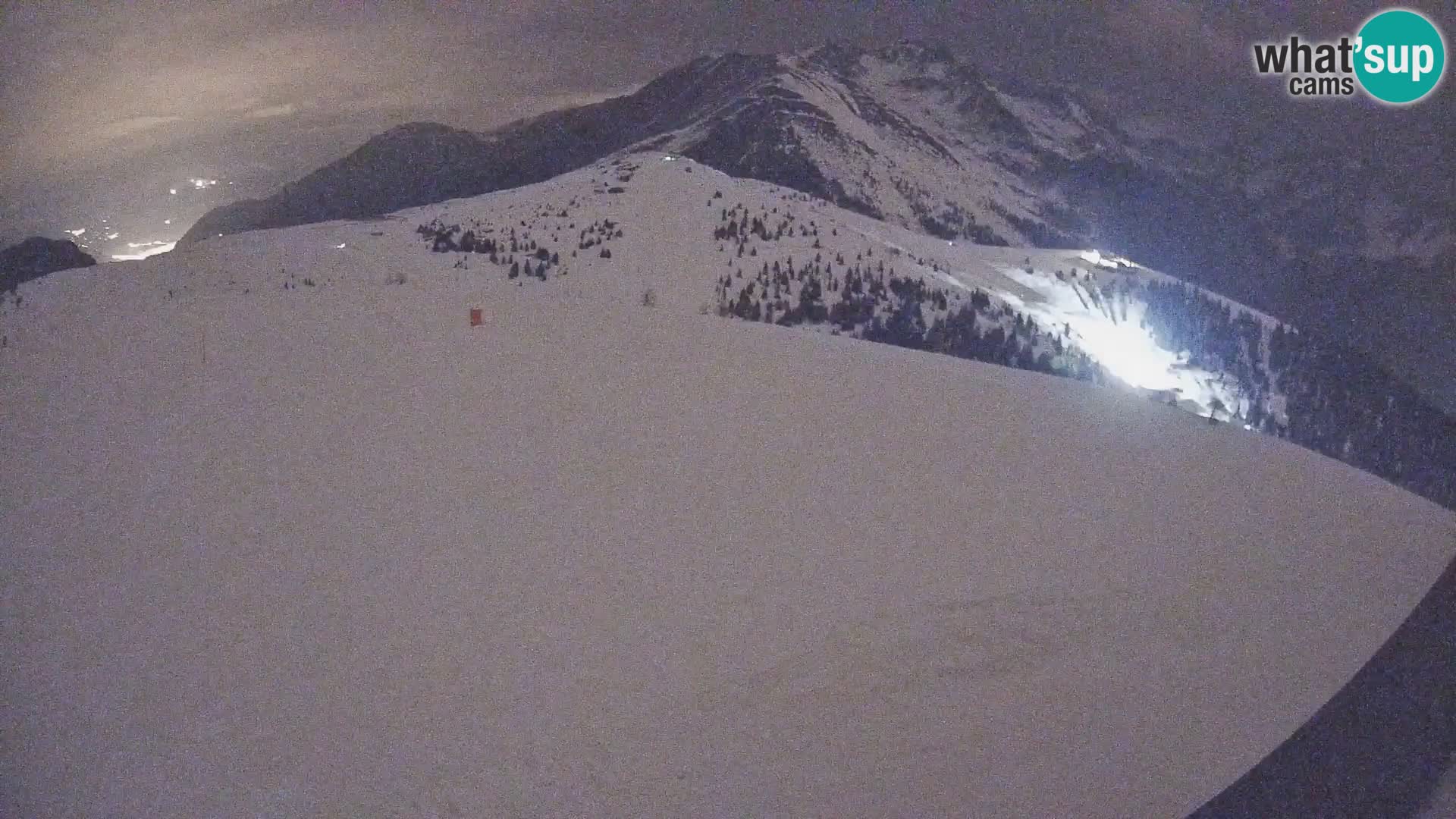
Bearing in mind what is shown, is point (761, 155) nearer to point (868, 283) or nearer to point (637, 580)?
point (868, 283)

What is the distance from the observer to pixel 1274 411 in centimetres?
3125

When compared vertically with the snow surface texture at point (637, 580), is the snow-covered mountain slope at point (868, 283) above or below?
above

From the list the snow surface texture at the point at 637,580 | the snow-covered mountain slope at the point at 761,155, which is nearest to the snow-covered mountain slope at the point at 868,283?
the snow surface texture at the point at 637,580

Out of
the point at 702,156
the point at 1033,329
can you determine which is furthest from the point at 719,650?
the point at 702,156

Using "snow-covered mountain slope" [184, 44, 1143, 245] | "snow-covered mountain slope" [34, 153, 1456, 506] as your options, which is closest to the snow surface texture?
"snow-covered mountain slope" [34, 153, 1456, 506]

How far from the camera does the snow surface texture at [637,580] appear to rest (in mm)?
3477

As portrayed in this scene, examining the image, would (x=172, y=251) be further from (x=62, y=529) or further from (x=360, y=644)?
(x=360, y=644)

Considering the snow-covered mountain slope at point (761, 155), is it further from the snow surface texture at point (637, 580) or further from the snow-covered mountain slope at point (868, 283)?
the snow surface texture at point (637, 580)

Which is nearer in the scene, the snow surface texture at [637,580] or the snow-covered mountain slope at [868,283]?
the snow surface texture at [637,580]

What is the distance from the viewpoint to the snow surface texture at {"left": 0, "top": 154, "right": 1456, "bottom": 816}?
3477mm

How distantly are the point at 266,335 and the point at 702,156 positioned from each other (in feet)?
290

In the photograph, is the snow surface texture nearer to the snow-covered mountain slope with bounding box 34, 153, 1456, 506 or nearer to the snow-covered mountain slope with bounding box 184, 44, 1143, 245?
the snow-covered mountain slope with bounding box 34, 153, 1456, 506

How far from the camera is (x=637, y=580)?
4.61 metres

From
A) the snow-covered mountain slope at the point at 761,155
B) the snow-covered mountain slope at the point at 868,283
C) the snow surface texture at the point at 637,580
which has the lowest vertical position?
the snow surface texture at the point at 637,580
